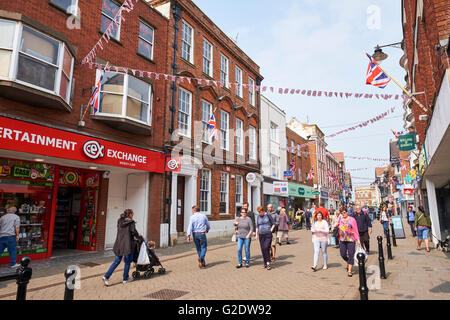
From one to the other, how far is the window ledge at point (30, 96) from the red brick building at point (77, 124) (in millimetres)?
25

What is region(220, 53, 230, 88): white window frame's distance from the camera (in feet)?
60.6

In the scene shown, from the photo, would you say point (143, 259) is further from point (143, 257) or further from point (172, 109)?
point (172, 109)

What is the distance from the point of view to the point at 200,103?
52.4 feet

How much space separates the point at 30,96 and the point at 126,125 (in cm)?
339

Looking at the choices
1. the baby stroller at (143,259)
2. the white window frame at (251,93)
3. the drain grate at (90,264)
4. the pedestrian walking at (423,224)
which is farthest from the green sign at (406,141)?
the drain grate at (90,264)

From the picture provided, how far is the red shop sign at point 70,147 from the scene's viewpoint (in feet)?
25.4

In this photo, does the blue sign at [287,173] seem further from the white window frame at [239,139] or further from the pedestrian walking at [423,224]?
the pedestrian walking at [423,224]

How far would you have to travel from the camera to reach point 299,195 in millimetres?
30000

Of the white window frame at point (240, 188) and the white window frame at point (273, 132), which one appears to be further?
the white window frame at point (273, 132)

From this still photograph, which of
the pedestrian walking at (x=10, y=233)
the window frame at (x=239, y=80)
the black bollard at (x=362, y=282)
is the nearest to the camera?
the black bollard at (x=362, y=282)

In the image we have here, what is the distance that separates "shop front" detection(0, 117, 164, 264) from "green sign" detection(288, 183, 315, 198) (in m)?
17.9

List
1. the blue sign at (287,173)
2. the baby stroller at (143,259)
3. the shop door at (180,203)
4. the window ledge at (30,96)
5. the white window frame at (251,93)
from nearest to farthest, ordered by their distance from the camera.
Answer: the baby stroller at (143,259), the window ledge at (30,96), the shop door at (180,203), the white window frame at (251,93), the blue sign at (287,173)

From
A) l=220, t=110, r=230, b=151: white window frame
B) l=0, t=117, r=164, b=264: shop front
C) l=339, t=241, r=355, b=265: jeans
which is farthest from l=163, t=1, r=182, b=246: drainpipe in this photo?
l=339, t=241, r=355, b=265: jeans

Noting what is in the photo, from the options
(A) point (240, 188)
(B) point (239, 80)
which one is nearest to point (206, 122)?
(A) point (240, 188)
